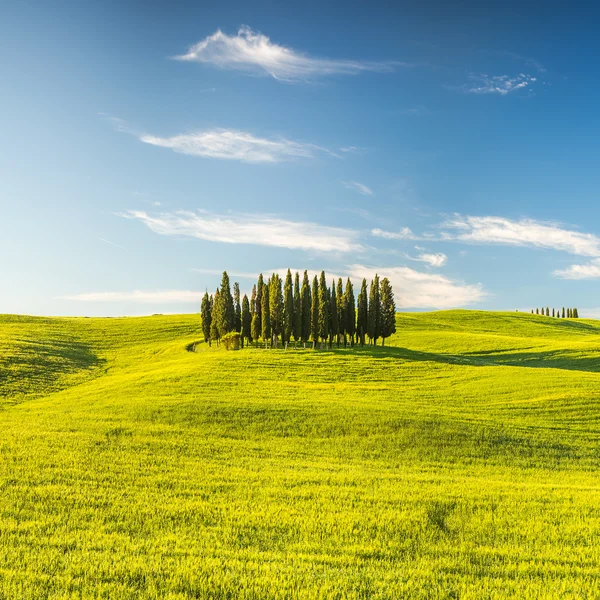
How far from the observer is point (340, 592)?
9617 mm

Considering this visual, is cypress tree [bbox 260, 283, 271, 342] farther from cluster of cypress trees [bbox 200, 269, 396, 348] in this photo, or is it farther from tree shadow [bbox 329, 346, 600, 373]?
tree shadow [bbox 329, 346, 600, 373]

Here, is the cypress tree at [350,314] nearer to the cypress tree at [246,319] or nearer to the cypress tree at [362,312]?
the cypress tree at [362,312]

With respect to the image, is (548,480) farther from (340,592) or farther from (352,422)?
(340,592)

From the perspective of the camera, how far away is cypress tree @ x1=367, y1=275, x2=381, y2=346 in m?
87.4

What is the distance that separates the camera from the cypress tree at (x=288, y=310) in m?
81.5

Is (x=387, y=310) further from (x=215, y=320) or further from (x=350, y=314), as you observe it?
(x=215, y=320)

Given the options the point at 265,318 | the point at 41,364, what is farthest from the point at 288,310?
the point at 41,364

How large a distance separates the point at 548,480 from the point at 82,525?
22332 millimetres

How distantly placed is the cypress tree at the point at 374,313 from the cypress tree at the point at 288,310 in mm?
15646

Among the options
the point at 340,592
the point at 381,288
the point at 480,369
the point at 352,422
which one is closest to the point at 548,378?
the point at 480,369

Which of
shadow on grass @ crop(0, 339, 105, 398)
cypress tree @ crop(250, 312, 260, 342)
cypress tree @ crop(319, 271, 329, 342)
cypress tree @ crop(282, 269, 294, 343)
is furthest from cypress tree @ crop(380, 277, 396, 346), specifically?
shadow on grass @ crop(0, 339, 105, 398)

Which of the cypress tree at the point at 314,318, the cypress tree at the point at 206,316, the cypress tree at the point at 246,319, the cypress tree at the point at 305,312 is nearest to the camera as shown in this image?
the cypress tree at the point at 314,318

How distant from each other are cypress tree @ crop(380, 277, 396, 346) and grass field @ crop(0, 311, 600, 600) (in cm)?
3388

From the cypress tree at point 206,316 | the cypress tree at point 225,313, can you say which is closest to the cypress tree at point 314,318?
the cypress tree at point 225,313
